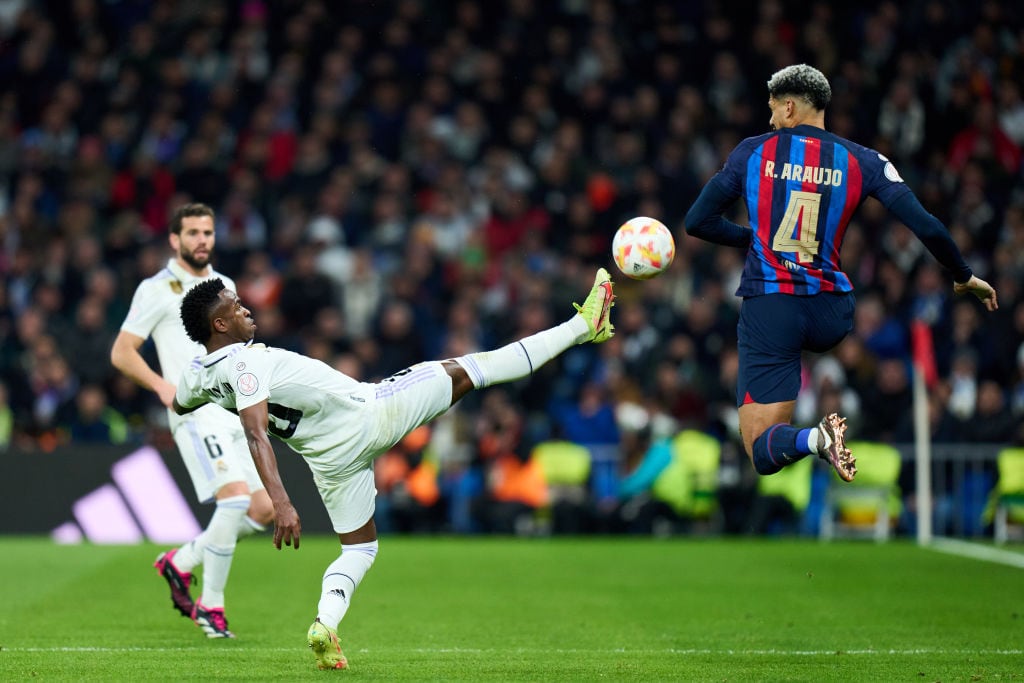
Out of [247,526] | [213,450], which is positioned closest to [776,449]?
Result: [247,526]

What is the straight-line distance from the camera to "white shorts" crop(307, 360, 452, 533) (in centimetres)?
709

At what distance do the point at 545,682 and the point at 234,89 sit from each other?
1543 cm

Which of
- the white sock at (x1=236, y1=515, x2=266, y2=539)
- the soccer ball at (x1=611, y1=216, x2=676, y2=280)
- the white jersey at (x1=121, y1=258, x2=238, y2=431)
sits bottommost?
the white sock at (x1=236, y1=515, x2=266, y2=539)

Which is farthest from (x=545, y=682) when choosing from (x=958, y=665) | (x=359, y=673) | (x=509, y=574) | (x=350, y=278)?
(x=350, y=278)

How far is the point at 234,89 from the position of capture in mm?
20688

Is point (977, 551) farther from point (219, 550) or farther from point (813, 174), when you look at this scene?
point (219, 550)

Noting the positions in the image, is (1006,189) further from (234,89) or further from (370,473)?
(370,473)

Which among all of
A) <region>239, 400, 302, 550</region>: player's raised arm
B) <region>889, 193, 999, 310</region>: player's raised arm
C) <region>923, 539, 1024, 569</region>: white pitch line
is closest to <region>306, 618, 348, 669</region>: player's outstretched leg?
<region>239, 400, 302, 550</region>: player's raised arm

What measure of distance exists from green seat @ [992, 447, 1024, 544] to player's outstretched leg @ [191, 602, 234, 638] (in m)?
10.1

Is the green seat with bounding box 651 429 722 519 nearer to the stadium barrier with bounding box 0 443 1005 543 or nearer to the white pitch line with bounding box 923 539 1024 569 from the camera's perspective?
the white pitch line with bounding box 923 539 1024 569

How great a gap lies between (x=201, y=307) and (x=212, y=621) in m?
A: 2.12

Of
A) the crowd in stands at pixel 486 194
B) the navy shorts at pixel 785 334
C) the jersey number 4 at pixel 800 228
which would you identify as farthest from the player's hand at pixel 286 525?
the crowd in stands at pixel 486 194

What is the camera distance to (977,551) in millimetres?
14742

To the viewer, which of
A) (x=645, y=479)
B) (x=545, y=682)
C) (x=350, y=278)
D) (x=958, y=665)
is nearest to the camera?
(x=545, y=682)
